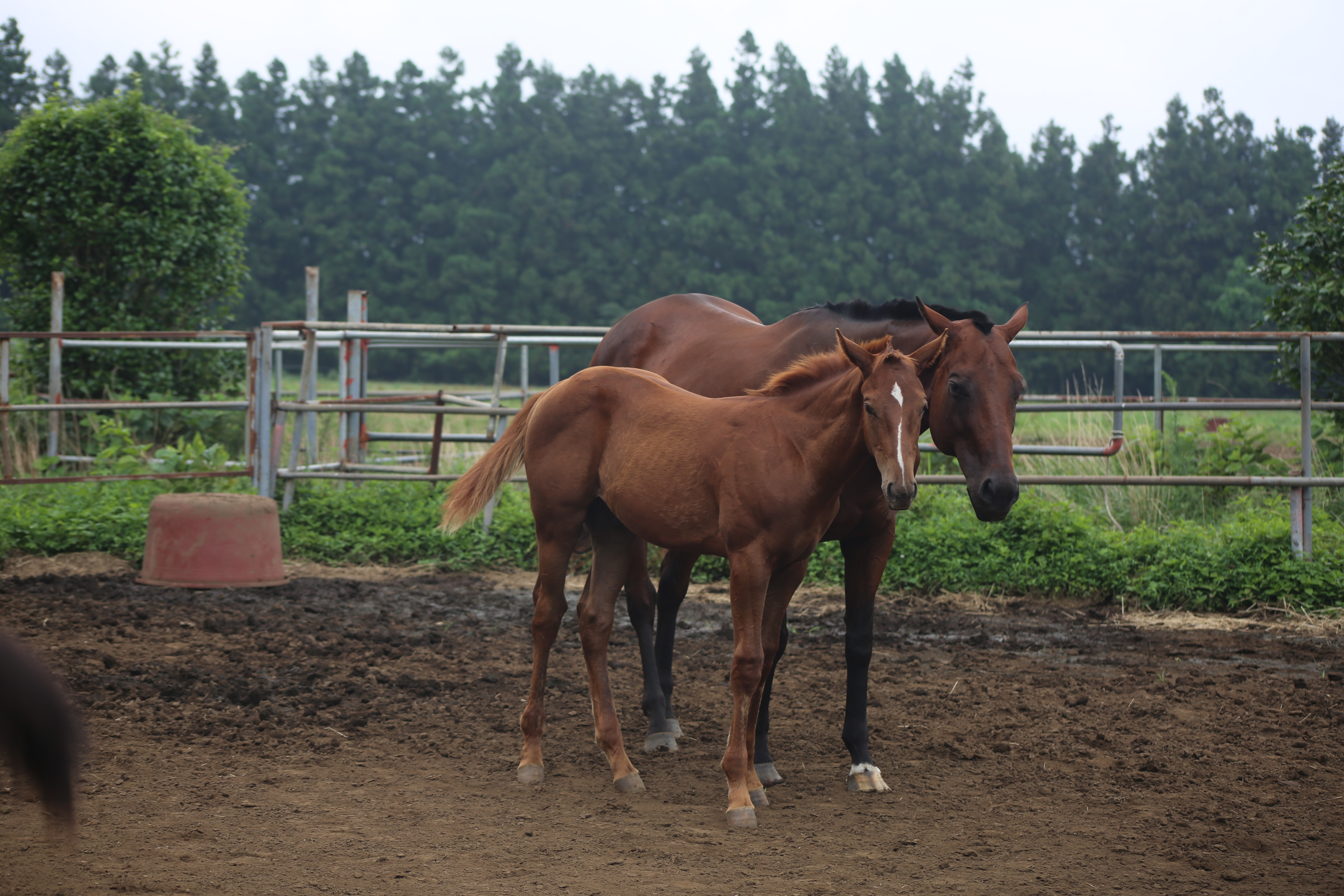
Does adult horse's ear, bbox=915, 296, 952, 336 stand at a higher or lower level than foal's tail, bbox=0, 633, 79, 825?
higher

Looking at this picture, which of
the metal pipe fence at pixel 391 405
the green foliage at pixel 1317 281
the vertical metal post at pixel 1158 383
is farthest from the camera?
the vertical metal post at pixel 1158 383

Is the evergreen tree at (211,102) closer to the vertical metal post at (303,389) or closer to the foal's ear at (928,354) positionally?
the vertical metal post at (303,389)

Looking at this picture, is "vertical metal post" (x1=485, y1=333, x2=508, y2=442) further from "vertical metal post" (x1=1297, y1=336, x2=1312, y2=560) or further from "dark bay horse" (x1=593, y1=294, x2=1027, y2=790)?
"vertical metal post" (x1=1297, y1=336, x2=1312, y2=560)

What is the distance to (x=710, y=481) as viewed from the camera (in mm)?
3662

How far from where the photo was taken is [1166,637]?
20.2 feet

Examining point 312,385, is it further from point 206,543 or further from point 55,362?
point 55,362

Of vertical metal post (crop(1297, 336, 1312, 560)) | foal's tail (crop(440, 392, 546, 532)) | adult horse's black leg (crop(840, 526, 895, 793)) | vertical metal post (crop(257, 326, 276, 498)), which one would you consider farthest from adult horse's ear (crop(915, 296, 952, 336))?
vertical metal post (crop(257, 326, 276, 498))

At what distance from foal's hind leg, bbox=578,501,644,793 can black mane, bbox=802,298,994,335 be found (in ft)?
4.32

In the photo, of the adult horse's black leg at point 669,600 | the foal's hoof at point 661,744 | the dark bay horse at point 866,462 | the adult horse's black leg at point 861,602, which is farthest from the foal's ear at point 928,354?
the foal's hoof at point 661,744

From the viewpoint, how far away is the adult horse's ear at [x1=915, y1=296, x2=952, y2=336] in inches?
152

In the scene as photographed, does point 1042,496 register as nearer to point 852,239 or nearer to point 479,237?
point 852,239

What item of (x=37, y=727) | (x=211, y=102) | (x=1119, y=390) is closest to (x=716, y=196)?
(x=211, y=102)

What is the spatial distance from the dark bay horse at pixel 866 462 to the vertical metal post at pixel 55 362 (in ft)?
22.0

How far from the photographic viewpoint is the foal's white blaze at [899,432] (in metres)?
3.17
